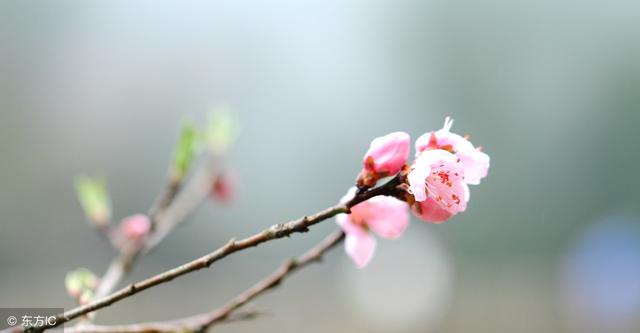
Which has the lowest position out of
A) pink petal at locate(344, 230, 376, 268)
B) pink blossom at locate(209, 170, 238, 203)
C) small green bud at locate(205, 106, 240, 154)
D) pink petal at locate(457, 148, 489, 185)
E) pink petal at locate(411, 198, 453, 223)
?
pink petal at locate(411, 198, 453, 223)

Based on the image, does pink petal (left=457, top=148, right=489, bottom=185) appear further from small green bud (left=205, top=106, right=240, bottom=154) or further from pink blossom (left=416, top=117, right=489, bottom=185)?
small green bud (left=205, top=106, right=240, bottom=154)

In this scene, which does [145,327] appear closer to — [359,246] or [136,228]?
[359,246]

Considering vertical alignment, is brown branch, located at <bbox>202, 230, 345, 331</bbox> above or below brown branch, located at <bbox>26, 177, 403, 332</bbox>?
above

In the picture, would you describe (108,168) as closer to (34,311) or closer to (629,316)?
(629,316)

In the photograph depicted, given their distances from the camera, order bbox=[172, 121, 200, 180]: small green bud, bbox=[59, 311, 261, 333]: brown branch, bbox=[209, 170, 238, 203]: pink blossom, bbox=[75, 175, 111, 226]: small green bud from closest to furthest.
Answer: bbox=[59, 311, 261, 333]: brown branch, bbox=[172, 121, 200, 180]: small green bud, bbox=[75, 175, 111, 226]: small green bud, bbox=[209, 170, 238, 203]: pink blossom

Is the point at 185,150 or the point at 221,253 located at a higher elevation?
the point at 185,150

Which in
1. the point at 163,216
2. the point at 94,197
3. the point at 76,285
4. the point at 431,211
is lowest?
the point at 431,211

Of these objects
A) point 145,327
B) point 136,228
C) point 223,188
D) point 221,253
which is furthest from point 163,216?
point 221,253

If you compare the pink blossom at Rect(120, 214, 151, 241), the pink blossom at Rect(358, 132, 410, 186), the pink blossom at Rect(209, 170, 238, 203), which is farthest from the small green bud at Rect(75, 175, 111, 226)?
the pink blossom at Rect(358, 132, 410, 186)
